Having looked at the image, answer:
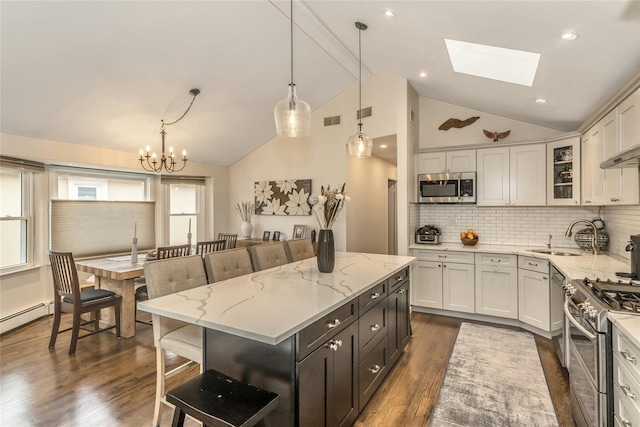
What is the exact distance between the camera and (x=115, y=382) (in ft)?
8.77

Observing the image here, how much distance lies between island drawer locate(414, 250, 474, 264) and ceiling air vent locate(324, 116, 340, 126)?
2.41 meters

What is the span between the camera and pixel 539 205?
3957 millimetres

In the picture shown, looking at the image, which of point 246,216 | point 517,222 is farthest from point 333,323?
point 246,216

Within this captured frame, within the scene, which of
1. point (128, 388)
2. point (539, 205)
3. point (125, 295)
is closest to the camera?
point (128, 388)

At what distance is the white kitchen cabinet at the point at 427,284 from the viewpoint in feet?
14.2

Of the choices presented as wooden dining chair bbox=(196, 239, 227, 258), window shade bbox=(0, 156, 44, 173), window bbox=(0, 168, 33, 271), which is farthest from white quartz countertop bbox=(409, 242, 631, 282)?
window bbox=(0, 168, 33, 271)

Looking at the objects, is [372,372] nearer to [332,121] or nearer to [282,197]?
[282,197]

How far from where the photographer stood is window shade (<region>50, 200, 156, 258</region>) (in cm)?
443

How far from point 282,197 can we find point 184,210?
1.85 metres

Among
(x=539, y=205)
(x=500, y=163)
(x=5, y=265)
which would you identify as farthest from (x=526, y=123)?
(x=5, y=265)

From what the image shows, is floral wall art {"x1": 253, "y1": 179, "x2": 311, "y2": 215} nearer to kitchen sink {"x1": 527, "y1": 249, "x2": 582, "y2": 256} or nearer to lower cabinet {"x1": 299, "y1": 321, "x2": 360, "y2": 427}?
kitchen sink {"x1": 527, "y1": 249, "x2": 582, "y2": 256}

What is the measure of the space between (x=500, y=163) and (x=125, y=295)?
4879 millimetres

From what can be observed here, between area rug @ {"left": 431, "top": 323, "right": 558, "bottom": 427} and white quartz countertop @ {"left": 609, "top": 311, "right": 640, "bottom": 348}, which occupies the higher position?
white quartz countertop @ {"left": 609, "top": 311, "right": 640, "bottom": 348}

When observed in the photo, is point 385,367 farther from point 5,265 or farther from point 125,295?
point 5,265
